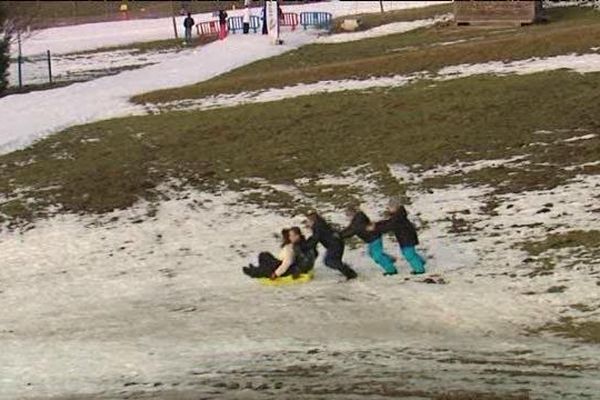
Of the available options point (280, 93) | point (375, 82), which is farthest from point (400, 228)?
point (280, 93)

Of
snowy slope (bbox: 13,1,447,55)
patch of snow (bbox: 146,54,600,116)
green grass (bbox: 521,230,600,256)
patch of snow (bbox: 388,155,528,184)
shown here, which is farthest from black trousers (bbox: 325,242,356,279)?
snowy slope (bbox: 13,1,447,55)

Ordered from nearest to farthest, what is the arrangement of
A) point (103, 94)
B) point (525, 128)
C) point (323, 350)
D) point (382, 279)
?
point (323, 350) < point (382, 279) < point (525, 128) < point (103, 94)

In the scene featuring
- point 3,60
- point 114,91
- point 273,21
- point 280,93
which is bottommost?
point 280,93

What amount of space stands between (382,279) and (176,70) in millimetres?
27412

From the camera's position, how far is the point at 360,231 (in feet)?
47.2

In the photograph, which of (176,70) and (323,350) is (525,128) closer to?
(323,350)

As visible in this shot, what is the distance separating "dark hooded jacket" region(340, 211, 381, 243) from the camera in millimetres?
14320

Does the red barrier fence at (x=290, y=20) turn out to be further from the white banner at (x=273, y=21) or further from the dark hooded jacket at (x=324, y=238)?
the dark hooded jacket at (x=324, y=238)

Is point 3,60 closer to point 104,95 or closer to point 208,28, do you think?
point 104,95

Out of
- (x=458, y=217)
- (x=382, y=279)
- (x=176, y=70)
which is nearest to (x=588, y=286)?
(x=382, y=279)

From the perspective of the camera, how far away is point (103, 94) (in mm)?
33906

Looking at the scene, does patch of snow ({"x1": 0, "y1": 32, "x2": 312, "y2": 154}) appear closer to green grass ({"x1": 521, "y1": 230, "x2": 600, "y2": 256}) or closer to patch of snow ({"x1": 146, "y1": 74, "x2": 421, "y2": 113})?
patch of snow ({"x1": 146, "y1": 74, "x2": 421, "y2": 113})

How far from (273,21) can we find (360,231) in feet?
118

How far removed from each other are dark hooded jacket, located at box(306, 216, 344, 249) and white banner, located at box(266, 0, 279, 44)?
34109mm
